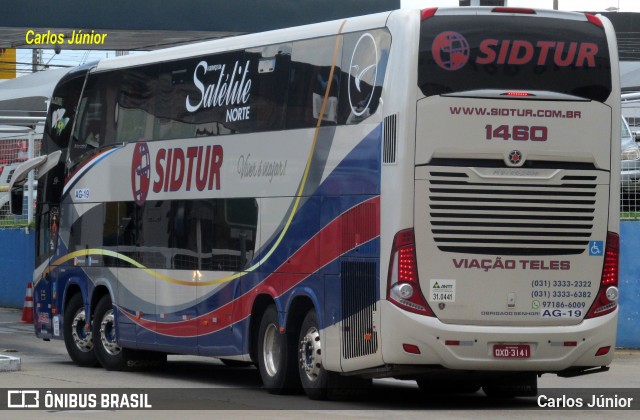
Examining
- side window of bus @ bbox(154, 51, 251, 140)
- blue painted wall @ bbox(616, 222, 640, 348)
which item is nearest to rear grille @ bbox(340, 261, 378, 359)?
side window of bus @ bbox(154, 51, 251, 140)

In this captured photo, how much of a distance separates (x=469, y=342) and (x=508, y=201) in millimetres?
1442

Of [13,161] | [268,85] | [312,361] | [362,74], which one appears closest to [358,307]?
[312,361]

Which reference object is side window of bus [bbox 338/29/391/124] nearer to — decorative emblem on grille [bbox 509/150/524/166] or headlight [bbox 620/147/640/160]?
decorative emblem on grille [bbox 509/150/524/166]

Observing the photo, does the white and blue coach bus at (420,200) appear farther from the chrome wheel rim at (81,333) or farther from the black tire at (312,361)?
the chrome wheel rim at (81,333)

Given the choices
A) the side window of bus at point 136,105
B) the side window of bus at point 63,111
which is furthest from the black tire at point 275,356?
the side window of bus at point 63,111

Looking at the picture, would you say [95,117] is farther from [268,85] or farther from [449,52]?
[449,52]

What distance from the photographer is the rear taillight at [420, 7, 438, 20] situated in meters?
14.2

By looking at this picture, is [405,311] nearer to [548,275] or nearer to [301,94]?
[548,275]

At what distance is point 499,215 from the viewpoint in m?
14.2

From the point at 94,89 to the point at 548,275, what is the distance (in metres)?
8.90

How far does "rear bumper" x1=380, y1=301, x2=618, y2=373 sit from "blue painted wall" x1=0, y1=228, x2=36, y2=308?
19.7 m

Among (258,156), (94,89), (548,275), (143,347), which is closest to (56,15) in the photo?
(94,89)

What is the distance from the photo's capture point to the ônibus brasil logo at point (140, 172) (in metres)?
19.2

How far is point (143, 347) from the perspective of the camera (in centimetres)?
1938
